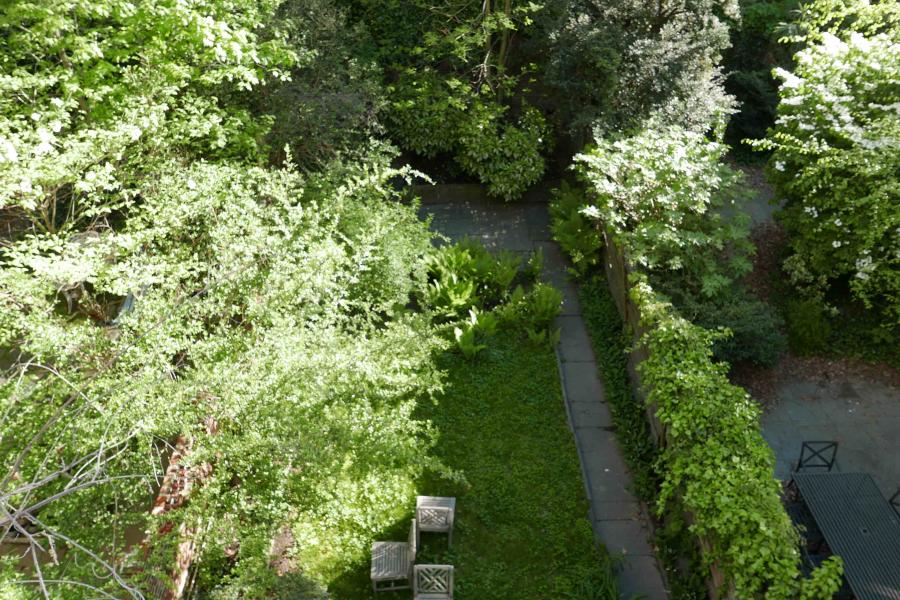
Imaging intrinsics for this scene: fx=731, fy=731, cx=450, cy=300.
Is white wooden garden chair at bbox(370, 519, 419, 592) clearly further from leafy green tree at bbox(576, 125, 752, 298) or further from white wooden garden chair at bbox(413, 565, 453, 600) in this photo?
leafy green tree at bbox(576, 125, 752, 298)

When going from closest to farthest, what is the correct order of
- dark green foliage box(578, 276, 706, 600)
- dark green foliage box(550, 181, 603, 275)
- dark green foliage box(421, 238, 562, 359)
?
dark green foliage box(578, 276, 706, 600)
dark green foliage box(421, 238, 562, 359)
dark green foliage box(550, 181, 603, 275)

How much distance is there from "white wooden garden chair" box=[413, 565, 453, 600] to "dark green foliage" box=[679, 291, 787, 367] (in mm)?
4892

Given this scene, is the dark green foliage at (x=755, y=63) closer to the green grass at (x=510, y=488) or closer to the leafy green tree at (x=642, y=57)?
the leafy green tree at (x=642, y=57)

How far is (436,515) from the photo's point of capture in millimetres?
8320

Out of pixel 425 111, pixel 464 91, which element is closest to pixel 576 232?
pixel 464 91

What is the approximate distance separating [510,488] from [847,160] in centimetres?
618

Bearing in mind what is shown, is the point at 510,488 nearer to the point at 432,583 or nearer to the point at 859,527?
the point at 432,583

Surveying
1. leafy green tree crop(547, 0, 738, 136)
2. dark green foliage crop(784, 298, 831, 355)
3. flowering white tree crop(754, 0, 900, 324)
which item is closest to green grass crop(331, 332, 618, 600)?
dark green foliage crop(784, 298, 831, 355)

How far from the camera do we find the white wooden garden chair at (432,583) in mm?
7621

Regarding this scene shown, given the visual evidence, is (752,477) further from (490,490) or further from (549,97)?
(549,97)

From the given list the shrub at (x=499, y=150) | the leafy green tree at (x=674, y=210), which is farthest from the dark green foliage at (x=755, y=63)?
the leafy green tree at (x=674, y=210)

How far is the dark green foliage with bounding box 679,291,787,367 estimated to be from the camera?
9954 mm

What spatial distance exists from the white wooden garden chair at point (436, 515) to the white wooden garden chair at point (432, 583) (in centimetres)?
77

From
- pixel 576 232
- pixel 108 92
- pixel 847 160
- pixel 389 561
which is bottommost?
pixel 389 561
